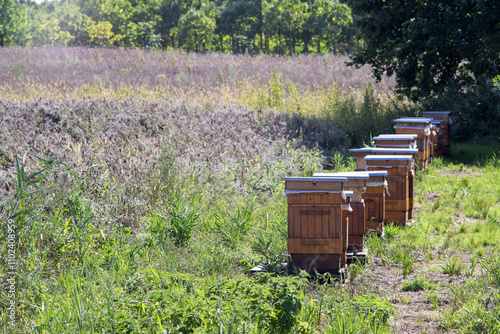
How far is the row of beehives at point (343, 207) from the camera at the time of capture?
437cm

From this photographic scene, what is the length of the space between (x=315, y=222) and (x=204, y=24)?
40.5 m

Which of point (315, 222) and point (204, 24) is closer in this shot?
point (315, 222)

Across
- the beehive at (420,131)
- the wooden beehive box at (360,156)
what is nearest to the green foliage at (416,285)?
the wooden beehive box at (360,156)

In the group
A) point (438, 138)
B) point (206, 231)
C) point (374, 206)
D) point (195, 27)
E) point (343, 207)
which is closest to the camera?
point (343, 207)

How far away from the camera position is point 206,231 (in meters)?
5.44

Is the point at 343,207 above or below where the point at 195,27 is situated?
below

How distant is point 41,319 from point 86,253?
1.17 metres

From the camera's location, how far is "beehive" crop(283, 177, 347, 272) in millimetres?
4348

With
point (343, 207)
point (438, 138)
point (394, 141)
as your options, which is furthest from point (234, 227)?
point (438, 138)

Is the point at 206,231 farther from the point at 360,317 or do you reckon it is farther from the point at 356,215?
the point at 360,317

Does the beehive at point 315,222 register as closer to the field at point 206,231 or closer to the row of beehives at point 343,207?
the row of beehives at point 343,207

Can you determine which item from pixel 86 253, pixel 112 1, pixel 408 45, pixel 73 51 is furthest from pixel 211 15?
pixel 86 253

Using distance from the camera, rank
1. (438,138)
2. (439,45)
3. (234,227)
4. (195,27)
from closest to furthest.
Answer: (234,227) → (438,138) → (439,45) → (195,27)

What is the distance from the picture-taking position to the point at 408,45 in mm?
11523
